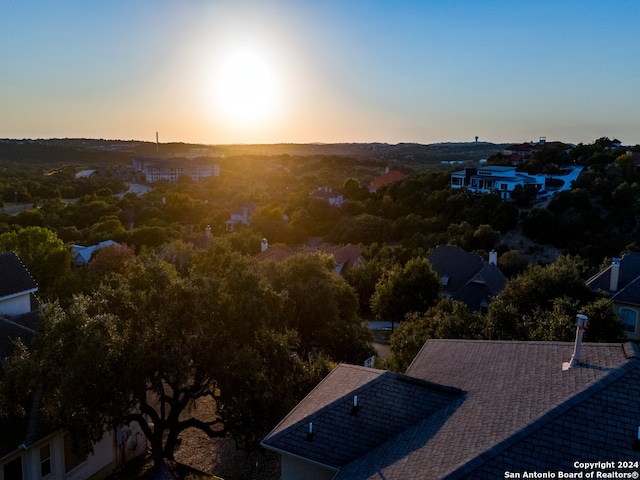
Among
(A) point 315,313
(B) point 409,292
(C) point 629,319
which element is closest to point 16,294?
(A) point 315,313

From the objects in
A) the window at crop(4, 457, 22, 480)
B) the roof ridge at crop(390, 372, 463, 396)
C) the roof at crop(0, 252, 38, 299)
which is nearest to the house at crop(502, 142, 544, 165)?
the roof at crop(0, 252, 38, 299)

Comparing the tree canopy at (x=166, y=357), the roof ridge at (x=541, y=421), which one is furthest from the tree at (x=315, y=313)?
the roof ridge at (x=541, y=421)

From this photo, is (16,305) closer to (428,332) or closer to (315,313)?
(315,313)

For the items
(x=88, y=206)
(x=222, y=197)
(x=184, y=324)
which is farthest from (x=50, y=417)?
(x=222, y=197)

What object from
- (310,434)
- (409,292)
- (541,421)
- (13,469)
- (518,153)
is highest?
(518,153)

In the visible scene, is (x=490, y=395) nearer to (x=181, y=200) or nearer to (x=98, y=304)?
(x=98, y=304)

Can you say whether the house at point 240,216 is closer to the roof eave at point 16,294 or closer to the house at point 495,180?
the house at point 495,180
